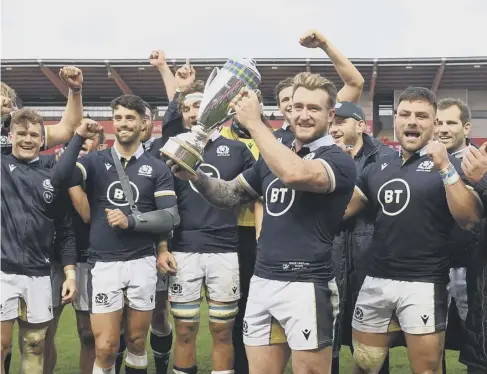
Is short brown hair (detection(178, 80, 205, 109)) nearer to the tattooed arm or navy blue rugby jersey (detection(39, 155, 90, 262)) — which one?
navy blue rugby jersey (detection(39, 155, 90, 262))

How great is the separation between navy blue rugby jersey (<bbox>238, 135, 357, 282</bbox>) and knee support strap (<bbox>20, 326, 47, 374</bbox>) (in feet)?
5.67

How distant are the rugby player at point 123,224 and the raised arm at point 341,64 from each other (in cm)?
136

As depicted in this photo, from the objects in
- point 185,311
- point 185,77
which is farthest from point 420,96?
point 185,311

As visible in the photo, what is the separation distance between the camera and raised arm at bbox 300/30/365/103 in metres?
3.95

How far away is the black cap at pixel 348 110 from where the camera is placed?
456 cm

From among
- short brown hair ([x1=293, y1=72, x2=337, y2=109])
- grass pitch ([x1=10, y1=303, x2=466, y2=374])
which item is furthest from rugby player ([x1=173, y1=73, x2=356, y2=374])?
grass pitch ([x1=10, y1=303, x2=466, y2=374])

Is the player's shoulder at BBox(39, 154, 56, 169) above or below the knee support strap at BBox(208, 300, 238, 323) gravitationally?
above

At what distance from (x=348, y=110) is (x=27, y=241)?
2457mm

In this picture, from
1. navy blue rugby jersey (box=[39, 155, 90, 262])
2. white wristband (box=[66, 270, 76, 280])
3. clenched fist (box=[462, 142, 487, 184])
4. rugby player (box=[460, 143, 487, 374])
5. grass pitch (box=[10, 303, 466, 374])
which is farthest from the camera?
grass pitch (box=[10, 303, 466, 374])

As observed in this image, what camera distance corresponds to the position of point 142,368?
14.6 feet

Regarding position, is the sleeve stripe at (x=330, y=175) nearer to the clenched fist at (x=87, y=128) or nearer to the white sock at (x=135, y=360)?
the clenched fist at (x=87, y=128)

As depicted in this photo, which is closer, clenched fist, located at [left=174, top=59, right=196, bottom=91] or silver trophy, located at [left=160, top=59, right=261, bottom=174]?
silver trophy, located at [left=160, top=59, right=261, bottom=174]
